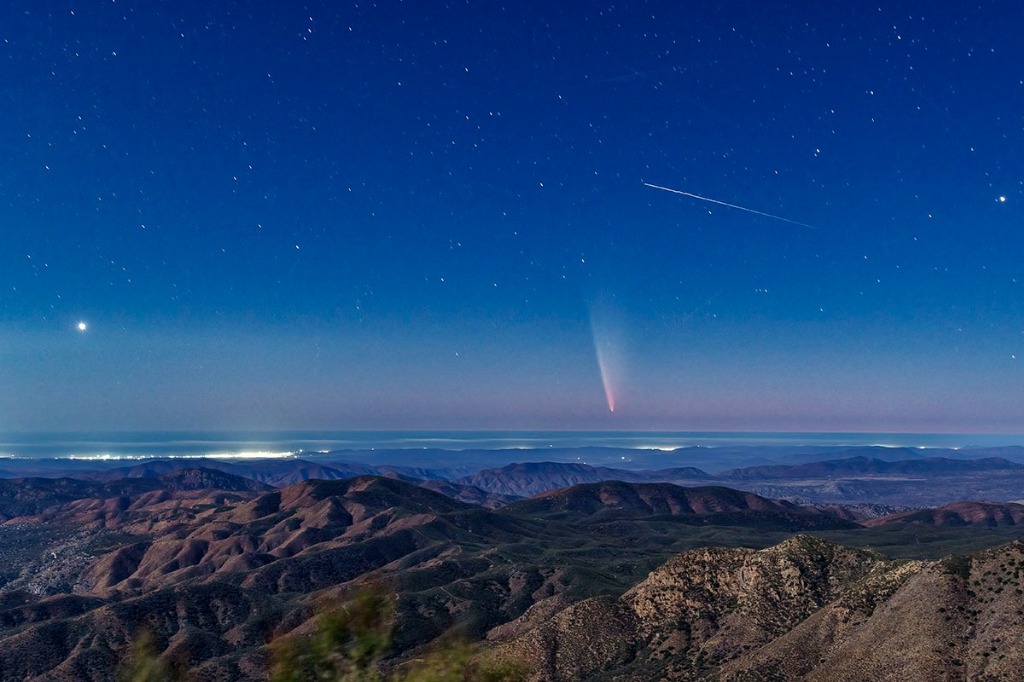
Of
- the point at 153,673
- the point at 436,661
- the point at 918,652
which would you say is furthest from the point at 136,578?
the point at 918,652

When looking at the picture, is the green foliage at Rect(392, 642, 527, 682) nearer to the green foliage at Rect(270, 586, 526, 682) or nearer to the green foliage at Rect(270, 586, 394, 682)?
the green foliage at Rect(270, 586, 526, 682)

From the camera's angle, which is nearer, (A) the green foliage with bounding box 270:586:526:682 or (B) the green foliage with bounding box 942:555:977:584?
(B) the green foliage with bounding box 942:555:977:584

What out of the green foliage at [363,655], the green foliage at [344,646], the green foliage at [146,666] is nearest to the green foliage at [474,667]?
the green foliage at [363,655]

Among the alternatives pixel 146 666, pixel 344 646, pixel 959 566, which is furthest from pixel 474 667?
pixel 959 566

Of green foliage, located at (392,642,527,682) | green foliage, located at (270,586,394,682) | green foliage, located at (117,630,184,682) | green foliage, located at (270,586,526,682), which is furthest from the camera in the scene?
green foliage, located at (117,630,184,682)

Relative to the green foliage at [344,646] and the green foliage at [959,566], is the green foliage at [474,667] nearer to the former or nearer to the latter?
the green foliage at [344,646]

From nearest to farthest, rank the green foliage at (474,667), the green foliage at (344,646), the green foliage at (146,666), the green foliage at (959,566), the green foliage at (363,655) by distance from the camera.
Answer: the green foliage at (959,566) → the green foliage at (363,655) → the green foliage at (344,646) → the green foliage at (474,667) → the green foliage at (146,666)

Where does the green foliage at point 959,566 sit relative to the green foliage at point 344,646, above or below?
above

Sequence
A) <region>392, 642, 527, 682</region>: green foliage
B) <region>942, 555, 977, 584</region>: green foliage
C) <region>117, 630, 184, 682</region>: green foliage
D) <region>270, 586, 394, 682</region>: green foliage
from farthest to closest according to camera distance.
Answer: <region>117, 630, 184, 682</region>: green foliage, <region>392, 642, 527, 682</region>: green foliage, <region>270, 586, 394, 682</region>: green foliage, <region>942, 555, 977, 584</region>: green foliage

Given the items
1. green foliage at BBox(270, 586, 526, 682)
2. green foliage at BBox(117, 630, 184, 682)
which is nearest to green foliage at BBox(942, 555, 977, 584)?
green foliage at BBox(270, 586, 526, 682)
